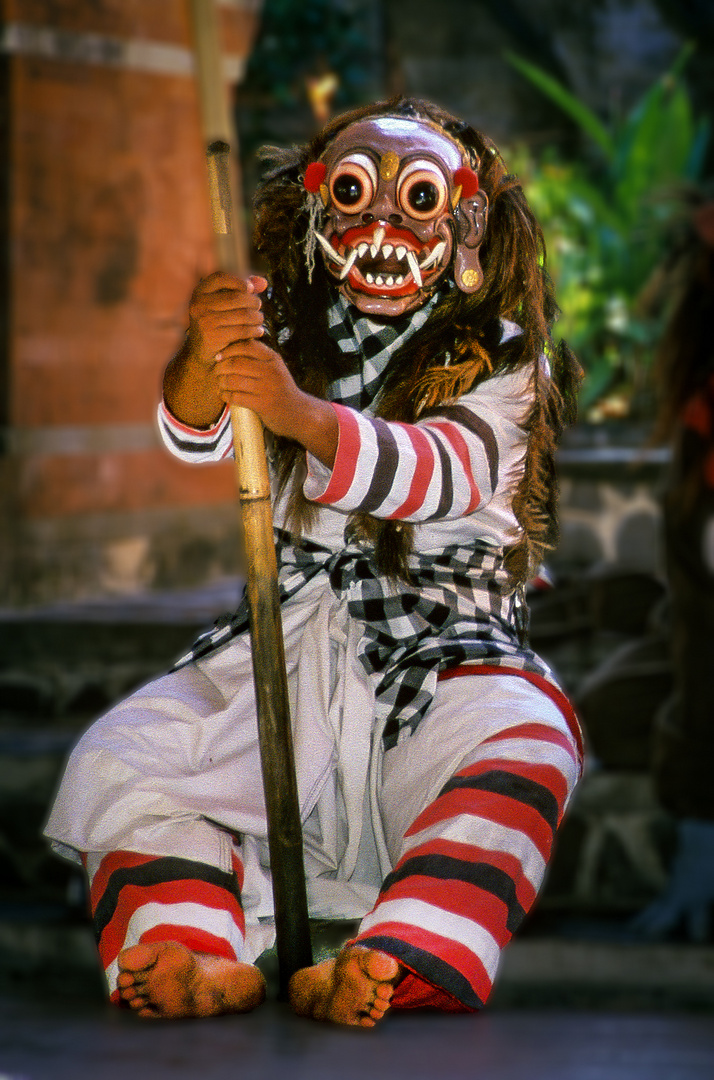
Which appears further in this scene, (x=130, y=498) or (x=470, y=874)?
(x=130, y=498)

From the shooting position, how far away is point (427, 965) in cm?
129

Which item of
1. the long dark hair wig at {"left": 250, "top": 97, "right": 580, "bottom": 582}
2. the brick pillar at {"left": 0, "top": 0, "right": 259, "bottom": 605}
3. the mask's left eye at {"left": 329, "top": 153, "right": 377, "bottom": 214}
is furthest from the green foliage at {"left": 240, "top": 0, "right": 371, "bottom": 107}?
the mask's left eye at {"left": 329, "top": 153, "right": 377, "bottom": 214}

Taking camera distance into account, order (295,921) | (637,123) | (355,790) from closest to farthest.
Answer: (295,921) < (355,790) < (637,123)

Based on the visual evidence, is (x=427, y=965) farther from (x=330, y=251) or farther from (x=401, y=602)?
(x=330, y=251)

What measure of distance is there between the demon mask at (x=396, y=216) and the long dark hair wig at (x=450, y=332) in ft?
0.13

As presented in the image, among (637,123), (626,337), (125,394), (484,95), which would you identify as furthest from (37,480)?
(484,95)

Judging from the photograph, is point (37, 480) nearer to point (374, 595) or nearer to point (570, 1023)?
point (570, 1023)

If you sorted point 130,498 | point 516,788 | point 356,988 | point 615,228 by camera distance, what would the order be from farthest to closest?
1. point 615,228
2. point 130,498
3. point 516,788
4. point 356,988

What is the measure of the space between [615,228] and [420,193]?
586 centimetres

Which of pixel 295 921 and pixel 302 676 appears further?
pixel 302 676

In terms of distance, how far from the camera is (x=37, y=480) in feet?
15.6

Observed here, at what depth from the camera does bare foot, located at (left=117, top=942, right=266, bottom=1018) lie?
1299 millimetres

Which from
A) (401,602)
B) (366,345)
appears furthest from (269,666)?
(366,345)

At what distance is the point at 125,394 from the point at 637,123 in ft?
12.3
